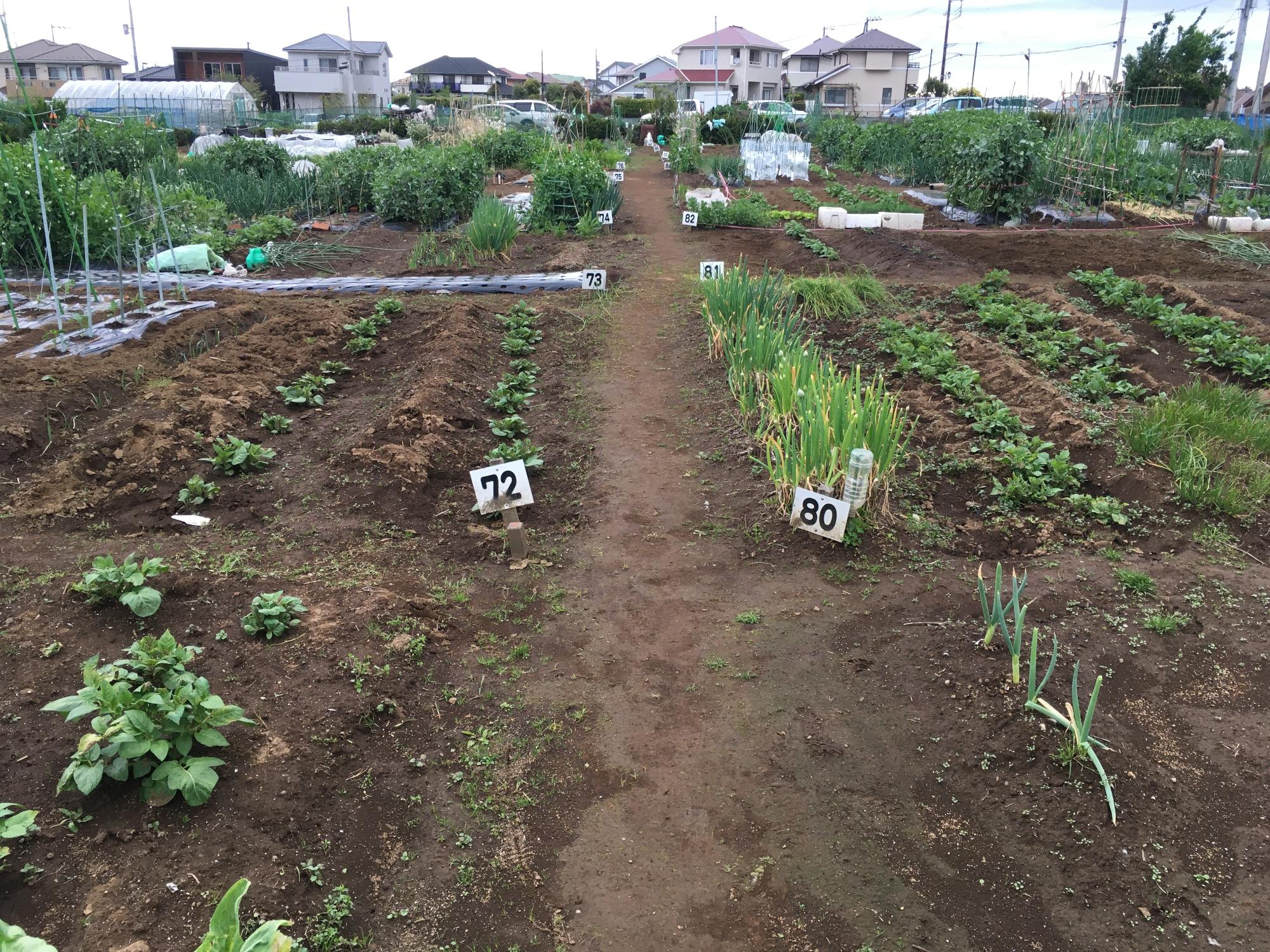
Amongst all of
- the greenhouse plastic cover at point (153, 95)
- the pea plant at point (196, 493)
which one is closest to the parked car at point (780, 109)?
the greenhouse plastic cover at point (153, 95)

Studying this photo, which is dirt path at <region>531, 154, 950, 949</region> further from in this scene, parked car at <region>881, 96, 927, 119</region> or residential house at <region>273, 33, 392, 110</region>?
residential house at <region>273, 33, 392, 110</region>

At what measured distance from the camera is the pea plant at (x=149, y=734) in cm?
229

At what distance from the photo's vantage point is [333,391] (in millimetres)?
6102

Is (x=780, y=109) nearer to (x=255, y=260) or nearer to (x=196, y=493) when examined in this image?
(x=255, y=260)

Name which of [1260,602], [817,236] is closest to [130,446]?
[1260,602]

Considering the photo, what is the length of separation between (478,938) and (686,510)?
252 centimetres

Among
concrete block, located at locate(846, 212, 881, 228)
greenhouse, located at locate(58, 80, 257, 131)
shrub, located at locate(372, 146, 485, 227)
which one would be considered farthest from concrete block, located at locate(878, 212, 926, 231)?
greenhouse, located at locate(58, 80, 257, 131)

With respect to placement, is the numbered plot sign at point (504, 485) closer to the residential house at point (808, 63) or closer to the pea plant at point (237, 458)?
the pea plant at point (237, 458)

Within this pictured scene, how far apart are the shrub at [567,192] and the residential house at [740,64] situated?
42.7 m

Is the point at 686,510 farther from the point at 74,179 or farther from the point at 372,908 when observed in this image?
the point at 74,179

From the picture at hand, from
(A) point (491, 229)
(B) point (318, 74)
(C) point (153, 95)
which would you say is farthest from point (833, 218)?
(B) point (318, 74)

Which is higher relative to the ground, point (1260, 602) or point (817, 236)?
point (817, 236)

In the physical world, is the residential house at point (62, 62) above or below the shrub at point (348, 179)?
above

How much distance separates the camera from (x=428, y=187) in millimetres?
12219
